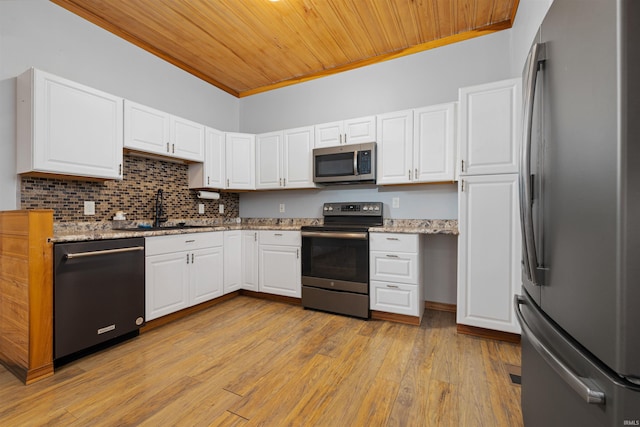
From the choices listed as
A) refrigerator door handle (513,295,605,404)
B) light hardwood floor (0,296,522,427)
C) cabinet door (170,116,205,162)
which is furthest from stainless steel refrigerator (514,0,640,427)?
cabinet door (170,116,205,162)

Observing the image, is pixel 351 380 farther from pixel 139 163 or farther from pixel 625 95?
pixel 139 163

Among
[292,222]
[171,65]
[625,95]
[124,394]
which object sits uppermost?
[171,65]

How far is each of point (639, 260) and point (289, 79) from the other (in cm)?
401

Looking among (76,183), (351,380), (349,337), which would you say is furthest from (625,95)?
(76,183)

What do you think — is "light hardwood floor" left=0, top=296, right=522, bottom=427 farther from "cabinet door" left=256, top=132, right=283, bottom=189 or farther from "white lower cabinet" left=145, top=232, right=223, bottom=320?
"cabinet door" left=256, top=132, right=283, bottom=189

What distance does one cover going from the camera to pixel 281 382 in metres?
1.79

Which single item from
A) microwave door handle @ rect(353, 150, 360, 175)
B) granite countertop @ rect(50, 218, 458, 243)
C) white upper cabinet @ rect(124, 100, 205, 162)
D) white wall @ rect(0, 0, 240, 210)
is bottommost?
granite countertop @ rect(50, 218, 458, 243)

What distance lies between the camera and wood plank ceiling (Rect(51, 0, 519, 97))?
251cm

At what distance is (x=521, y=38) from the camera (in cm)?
242

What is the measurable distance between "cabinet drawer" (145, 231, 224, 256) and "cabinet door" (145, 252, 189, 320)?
5 cm

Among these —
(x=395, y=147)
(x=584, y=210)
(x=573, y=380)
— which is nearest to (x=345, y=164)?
(x=395, y=147)

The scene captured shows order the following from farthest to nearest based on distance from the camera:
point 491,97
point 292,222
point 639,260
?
point 292,222, point 491,97, point 639,260

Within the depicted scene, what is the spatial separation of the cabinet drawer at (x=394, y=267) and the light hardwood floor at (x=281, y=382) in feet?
1.50

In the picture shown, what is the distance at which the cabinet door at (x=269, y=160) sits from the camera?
Result: 3.63 m
